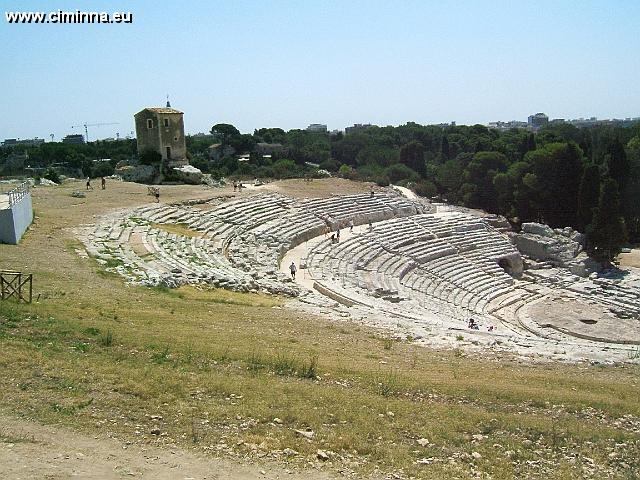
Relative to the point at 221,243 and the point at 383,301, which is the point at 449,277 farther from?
the point at 221,243

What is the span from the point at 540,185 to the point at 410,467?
1349 inches

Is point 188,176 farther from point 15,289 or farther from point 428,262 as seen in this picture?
point 15,289

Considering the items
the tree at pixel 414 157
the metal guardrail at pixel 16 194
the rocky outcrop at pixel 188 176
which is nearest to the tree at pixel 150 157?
the rocky outcrop at pixel 188 176

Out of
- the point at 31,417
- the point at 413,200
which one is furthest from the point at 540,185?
the point at 31,417

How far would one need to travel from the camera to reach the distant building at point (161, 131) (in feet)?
117

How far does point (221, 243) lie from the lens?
2200 centimetres

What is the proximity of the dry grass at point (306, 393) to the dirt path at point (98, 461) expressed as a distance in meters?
0.25

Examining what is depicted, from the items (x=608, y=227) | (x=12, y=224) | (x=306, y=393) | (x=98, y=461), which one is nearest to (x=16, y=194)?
(x=12, y=224)

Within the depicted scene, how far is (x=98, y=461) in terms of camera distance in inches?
227

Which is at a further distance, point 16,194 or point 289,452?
point 16,194

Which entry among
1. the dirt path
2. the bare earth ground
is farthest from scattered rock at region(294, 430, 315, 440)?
the bare earth ground

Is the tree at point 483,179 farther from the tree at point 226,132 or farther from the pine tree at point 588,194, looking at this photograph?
the tree at point 226,132

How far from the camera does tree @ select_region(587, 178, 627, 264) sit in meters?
29.2

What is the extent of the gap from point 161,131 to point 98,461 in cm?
3197
